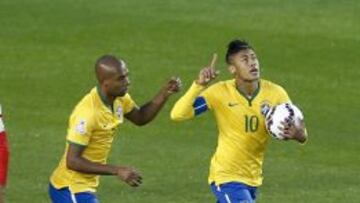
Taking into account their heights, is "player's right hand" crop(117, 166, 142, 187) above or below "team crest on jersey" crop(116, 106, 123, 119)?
below

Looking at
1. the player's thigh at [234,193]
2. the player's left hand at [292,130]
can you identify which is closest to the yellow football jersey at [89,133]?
the player's thigh at [234,193]

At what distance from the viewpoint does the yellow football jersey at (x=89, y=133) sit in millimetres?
12125

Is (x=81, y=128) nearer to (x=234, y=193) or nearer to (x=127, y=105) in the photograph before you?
(x=127, y=105)

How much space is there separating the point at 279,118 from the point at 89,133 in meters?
1.87

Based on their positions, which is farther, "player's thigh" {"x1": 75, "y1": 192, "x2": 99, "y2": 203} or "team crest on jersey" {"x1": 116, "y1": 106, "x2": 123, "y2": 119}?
"team crest on jersey" {"x1": 116, "y1": 106, "x2": 123, "y2": 119}

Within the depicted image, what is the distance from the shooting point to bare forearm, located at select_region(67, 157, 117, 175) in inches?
466

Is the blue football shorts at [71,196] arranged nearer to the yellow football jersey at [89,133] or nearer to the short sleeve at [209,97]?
the yellow football jersey at [89,133]

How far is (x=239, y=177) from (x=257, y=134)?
48 cm

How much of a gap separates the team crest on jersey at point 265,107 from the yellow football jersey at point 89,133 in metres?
1.51

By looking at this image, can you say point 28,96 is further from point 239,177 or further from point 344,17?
point 239,177

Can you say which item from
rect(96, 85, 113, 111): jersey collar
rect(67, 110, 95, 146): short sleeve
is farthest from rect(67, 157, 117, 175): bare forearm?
rect(96, 85, 113, 111): jersey collar

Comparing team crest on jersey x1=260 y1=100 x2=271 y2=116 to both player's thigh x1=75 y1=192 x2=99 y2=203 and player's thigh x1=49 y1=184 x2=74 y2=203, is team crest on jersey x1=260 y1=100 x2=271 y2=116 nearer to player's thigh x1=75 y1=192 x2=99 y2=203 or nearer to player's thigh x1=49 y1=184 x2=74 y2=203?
player's thigh x1=75 y1=192 x2=99 y2=203

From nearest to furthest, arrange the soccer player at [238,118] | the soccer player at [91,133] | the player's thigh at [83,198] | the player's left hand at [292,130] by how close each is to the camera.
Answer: the soccer player at [91,133]
the player's thigh at [83,198]
the player's left hand at [292,130]
the soccer player at [238,118]

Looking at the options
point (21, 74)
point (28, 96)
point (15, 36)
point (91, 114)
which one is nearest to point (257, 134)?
point (91, 114)
